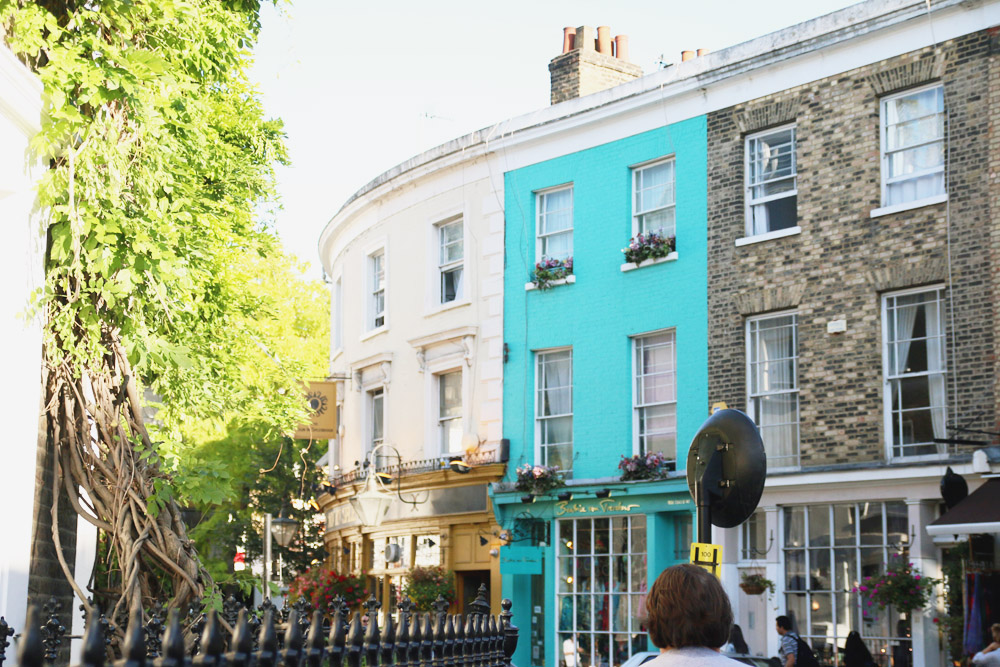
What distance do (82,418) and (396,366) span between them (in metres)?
19.7

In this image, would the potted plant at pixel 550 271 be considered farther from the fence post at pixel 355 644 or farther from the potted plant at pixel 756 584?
the fence post at pixel 355 644

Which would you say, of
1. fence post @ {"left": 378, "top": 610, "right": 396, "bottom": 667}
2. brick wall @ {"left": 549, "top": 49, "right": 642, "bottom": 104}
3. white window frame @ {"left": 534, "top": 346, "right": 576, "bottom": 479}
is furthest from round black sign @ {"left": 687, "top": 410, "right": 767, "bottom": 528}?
brick wall @ {"left": 549, "top": 49, "right": 642, "bottom": 104}

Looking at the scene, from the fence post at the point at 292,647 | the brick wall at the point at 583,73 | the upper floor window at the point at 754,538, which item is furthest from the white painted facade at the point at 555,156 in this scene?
the fence post at the point at 292,647

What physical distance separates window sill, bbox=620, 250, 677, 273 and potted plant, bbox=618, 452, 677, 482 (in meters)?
3.26

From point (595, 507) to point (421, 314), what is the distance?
6465mm

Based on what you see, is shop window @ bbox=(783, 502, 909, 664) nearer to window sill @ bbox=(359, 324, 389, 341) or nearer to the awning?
the awning

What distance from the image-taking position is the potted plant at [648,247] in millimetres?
21500

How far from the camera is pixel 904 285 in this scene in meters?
18.1

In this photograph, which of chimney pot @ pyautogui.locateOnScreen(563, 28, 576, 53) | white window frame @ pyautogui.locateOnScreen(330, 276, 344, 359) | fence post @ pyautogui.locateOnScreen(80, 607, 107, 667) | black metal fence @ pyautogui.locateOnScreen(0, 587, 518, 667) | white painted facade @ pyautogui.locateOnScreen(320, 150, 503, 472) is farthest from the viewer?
white window frame @ pyautogui.locateOnScreen(330, 276, 344, 359)

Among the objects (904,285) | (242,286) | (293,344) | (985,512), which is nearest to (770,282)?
(904,285)

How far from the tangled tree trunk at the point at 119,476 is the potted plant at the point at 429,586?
16482 mm

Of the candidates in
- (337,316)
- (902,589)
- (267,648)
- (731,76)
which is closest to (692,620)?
(267,648)

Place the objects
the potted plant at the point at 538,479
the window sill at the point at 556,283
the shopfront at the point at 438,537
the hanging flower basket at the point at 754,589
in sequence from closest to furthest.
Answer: the hanging flower basket at the point at 754,589 < the potted plant at the point at 538,479 < the window sill at the point at 556,283 < the shopfront at the point at 438,537

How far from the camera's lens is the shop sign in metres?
22.2
